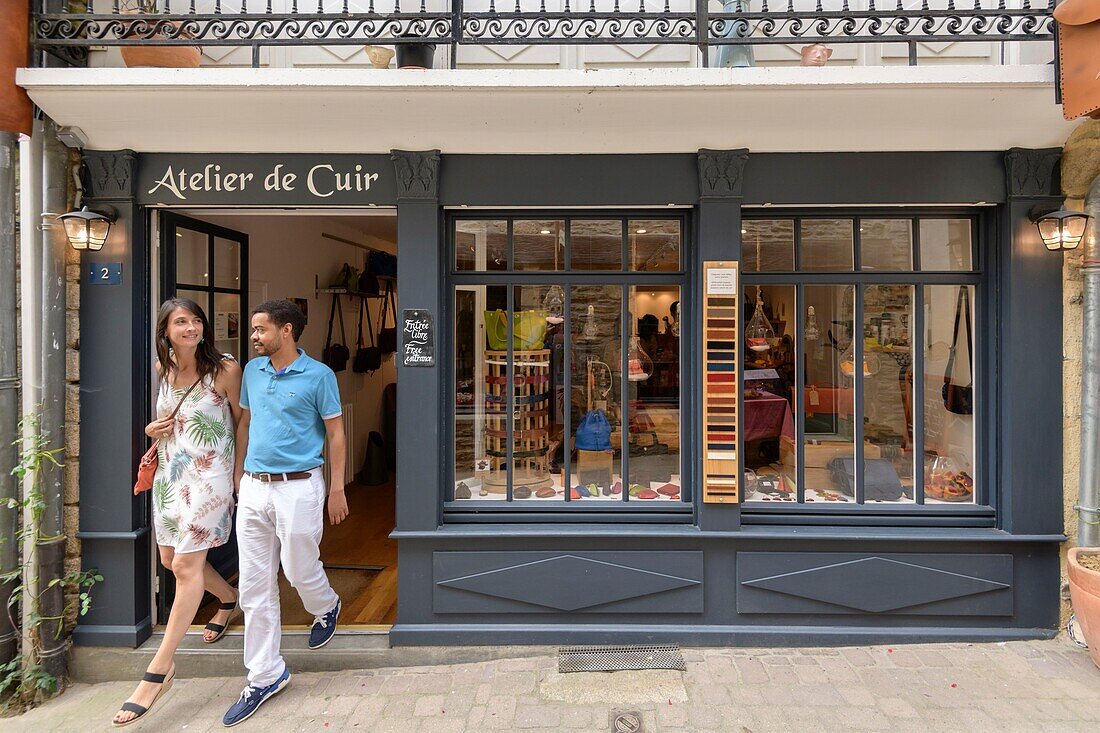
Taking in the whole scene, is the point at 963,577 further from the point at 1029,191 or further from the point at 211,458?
the point at 211,458

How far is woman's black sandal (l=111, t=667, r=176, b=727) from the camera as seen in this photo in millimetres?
3260

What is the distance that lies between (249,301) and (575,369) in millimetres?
3228

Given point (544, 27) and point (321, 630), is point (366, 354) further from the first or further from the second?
point (544, 27)

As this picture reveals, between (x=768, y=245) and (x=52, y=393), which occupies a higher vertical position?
(x=768, y=245)

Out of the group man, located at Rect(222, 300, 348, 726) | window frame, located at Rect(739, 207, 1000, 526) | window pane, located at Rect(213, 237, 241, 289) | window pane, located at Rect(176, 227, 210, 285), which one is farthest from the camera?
window pane, located at Rect(213, 237, 241, 289)

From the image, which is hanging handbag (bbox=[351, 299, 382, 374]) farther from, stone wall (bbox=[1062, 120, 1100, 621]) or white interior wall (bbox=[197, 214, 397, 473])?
stone wall (bbox=[1062, 120, 1100, 621])

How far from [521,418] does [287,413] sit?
158cm

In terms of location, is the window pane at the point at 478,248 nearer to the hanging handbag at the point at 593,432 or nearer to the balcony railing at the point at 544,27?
the balcony railing at the point at 544,27

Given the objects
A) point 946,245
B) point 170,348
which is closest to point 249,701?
point 170,348

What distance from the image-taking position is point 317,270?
7.05m

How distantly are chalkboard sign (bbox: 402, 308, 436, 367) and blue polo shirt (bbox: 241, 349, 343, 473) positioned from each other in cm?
56

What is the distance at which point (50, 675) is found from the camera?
11.9ft

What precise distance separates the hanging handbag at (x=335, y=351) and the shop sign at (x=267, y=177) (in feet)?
9.66

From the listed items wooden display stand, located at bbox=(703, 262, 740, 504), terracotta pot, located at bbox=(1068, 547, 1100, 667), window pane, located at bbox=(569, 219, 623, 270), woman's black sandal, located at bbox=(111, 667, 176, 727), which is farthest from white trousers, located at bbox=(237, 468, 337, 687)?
terracotta pot, located at bbox=(1068, 547, 1100, 667)
